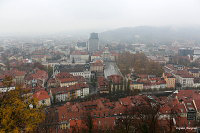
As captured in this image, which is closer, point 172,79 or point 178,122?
point 178,122

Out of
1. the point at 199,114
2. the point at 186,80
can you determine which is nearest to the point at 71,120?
the point at 199,114

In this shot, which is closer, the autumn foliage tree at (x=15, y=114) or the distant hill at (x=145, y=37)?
the autumn foliage tree at (x=15, y=114)

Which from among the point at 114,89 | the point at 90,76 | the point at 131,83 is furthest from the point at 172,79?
the point at 90,76

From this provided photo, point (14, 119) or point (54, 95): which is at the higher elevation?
point (14, 119)

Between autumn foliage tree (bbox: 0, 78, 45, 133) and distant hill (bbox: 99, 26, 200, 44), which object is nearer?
autumn foliage tree (bbox: 0, 78, 45, 133)

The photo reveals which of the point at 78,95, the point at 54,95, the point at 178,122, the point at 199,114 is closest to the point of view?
the point at 178,122

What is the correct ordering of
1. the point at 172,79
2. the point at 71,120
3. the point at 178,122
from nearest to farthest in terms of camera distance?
the point at 178,122, the point at 71,120, the point at 172,79

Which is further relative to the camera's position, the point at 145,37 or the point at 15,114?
the point at 145,37

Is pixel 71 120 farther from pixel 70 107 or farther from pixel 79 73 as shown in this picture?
pixel 79 73

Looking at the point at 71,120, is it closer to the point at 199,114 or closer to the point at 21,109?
the point at 21,109
